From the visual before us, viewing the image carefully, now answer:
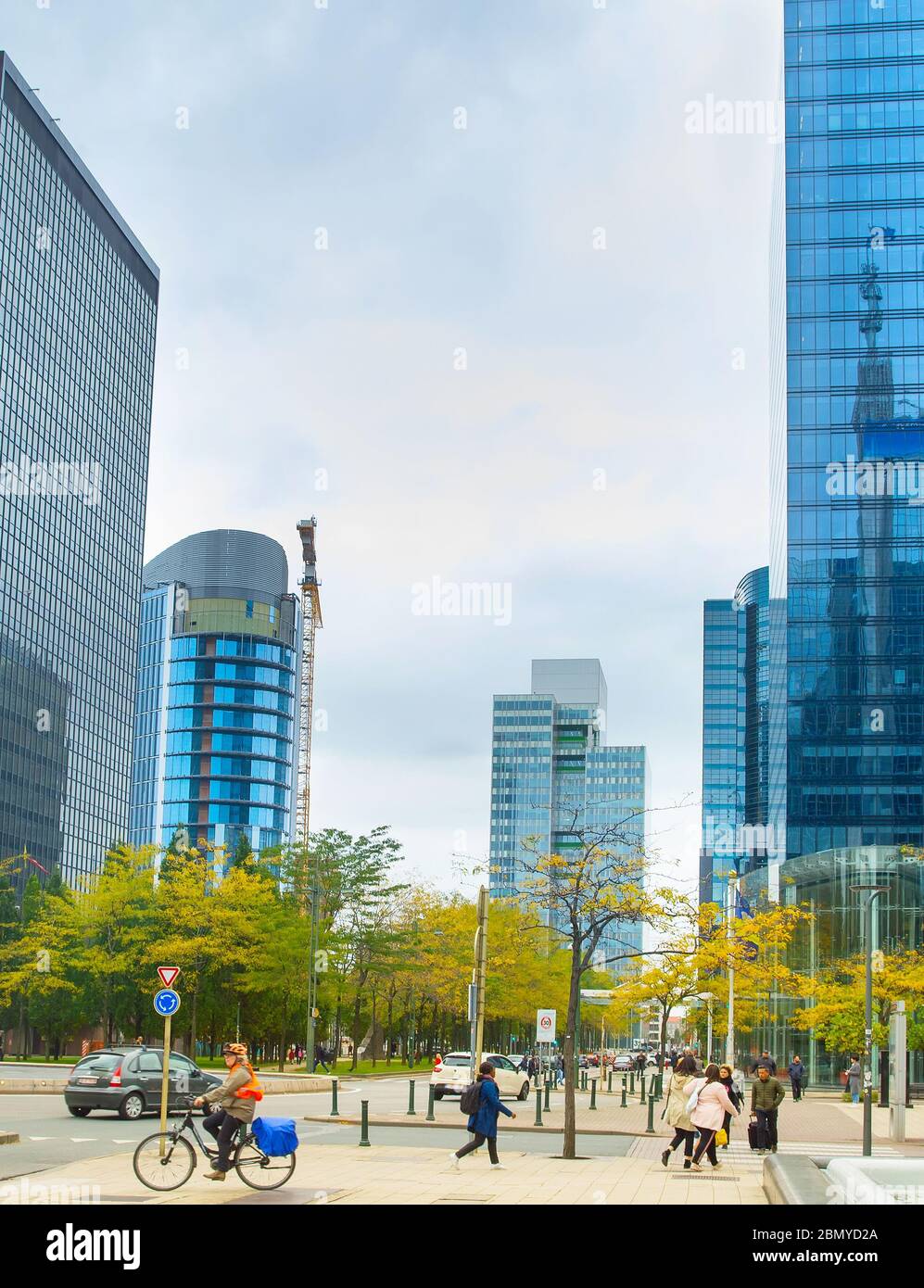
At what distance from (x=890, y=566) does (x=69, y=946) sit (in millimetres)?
62812

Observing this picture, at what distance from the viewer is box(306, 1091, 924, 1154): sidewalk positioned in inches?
1355

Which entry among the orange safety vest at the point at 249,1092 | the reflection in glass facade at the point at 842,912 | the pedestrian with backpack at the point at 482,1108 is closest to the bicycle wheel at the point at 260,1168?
the orange safety vest at the point at 249,1092

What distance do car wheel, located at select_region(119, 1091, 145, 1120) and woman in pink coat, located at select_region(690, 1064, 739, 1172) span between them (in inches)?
568

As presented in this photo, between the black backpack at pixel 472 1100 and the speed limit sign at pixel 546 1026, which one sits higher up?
the black backpack at pixel 472 1100

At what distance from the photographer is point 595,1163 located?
2470 centimetres

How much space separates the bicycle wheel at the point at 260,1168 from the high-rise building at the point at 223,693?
6129 inches

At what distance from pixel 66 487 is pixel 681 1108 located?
407 feet

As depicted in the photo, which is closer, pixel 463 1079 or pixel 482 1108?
pixel 482 1108

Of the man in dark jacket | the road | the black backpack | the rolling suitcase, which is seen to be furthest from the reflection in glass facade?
the black backpack

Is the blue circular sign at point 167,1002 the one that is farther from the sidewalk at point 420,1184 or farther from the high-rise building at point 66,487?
the high-rise building at point 66,487

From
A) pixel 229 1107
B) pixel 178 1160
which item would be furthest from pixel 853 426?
pixel 178 1160

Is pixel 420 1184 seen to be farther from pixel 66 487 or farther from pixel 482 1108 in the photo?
pixel 66 487

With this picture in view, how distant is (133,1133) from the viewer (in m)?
28.6

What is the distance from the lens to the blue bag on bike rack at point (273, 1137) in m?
17.6
